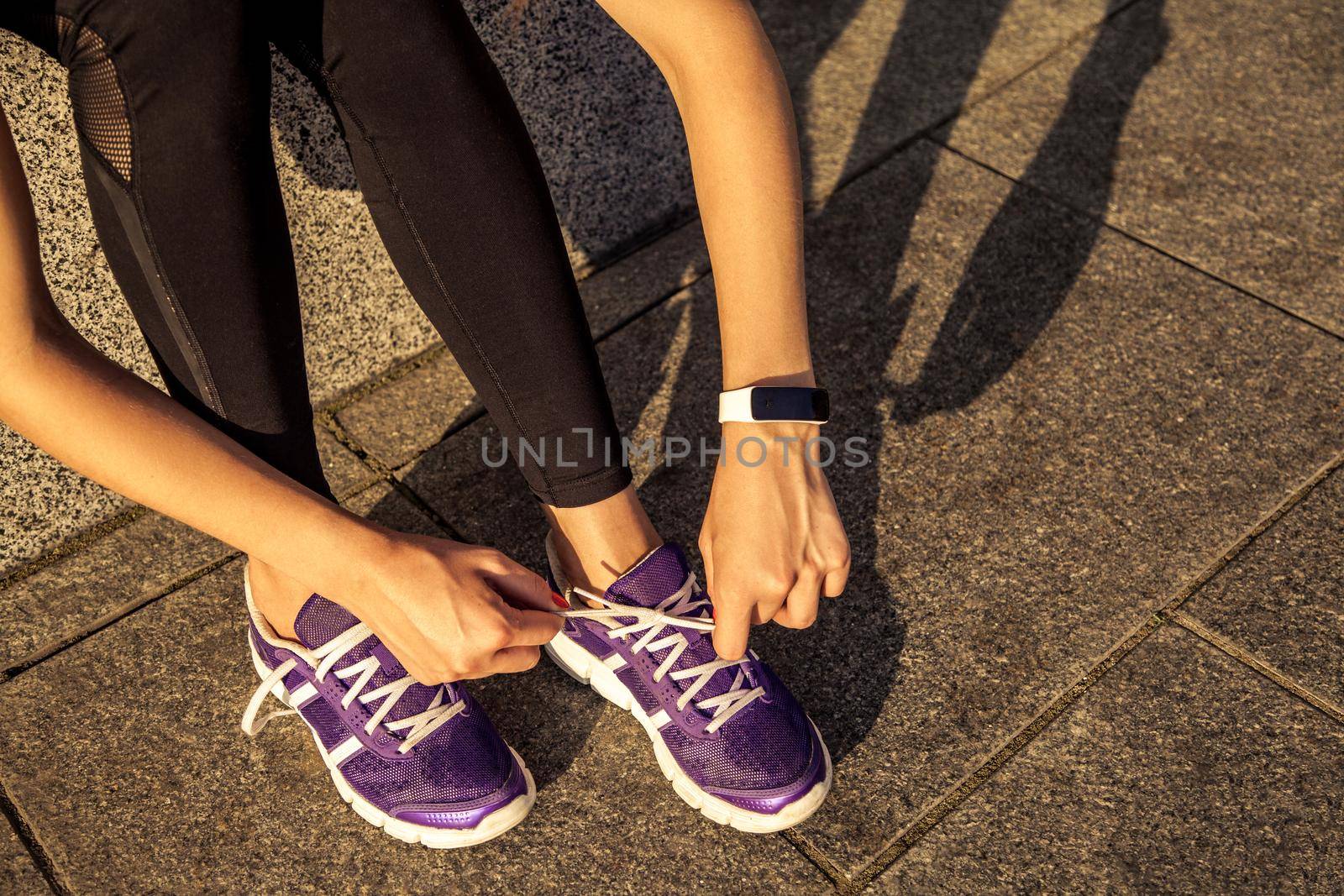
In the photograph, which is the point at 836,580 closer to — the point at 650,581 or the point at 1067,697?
the point at 650,581

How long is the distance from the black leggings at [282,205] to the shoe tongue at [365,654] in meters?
0.18

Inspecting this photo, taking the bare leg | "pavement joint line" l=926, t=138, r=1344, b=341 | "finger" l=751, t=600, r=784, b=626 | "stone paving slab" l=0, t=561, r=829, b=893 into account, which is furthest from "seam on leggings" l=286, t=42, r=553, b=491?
"pavement joint line" l=926, t=138, r=1344, b=341

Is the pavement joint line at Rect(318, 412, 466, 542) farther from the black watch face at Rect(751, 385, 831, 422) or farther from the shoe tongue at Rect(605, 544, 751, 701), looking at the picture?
the black watch face at Rect(751, 385, 831, 422)

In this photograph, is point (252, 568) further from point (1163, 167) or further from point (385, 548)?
point (1163, 167)

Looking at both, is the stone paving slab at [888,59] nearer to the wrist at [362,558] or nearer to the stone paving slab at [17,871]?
the wrist at [362,558]

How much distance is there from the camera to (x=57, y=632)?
188 centimetres

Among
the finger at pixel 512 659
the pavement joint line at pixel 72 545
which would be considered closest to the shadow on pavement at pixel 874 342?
the finger at pixel 512 659

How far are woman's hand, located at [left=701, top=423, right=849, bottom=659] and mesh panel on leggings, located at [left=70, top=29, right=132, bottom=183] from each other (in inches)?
32.2

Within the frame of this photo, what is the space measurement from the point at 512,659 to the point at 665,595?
31 cm

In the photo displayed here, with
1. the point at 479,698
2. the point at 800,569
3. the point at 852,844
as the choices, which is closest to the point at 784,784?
the point at 852,844

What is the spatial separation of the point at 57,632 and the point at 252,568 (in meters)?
0.47

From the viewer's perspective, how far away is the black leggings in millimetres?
1306

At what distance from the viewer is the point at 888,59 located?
9.90 ft

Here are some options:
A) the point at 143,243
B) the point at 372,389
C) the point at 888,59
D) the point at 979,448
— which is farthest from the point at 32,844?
the point at 888,59
